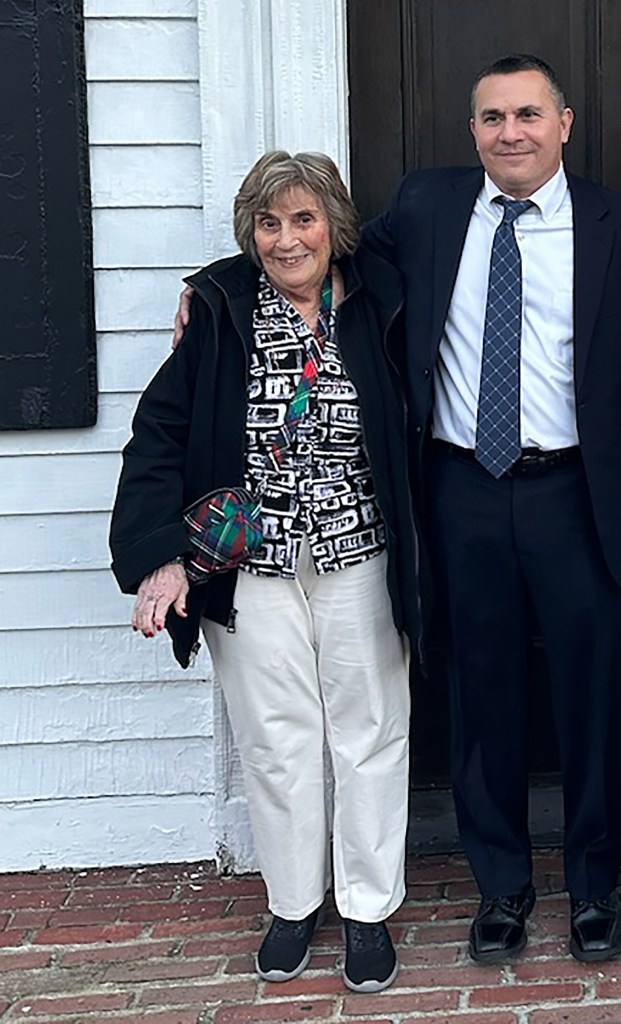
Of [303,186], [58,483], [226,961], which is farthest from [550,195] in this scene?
[226,961]

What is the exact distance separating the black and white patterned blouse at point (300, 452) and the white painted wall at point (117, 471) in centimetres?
64

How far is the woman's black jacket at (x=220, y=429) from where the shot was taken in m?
2.89

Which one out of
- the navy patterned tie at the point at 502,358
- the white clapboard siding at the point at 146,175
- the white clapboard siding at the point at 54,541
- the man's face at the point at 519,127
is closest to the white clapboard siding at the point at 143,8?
the white clapboard siding at the point at 146,175

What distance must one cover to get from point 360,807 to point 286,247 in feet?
3.90

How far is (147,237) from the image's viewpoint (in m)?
3.48

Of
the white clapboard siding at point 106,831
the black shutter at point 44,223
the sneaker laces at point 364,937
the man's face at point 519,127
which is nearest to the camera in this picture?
the man's face at point 519,127

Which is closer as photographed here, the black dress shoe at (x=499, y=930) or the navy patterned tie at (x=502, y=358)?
the navy patterned tie at (x=502, y=358)

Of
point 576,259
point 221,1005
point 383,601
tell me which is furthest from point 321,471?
point 221,1005

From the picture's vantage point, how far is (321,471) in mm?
2906

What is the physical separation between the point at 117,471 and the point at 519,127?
134 cm

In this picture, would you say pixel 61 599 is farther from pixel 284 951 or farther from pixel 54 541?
pixel 284 951

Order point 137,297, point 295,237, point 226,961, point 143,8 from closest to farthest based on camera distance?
point 295,237 → point 226,961 → point 143,8 → point 137,297

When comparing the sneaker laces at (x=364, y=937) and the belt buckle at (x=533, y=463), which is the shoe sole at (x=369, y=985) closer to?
the sneaker laces at (x=364, y=937)

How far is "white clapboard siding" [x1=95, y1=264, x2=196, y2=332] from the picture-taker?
11.5 feet
